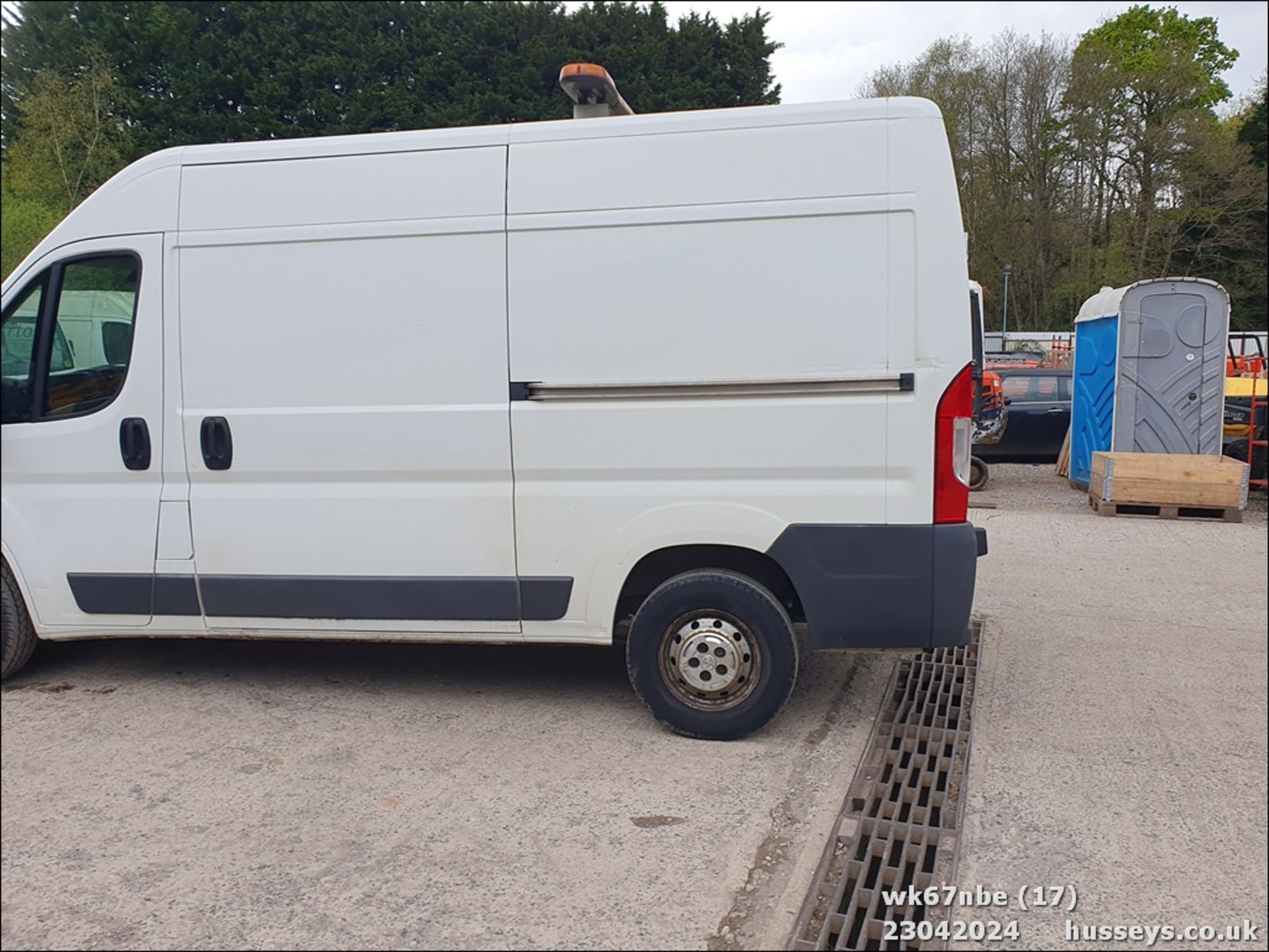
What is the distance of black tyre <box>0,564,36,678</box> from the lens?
4.66m

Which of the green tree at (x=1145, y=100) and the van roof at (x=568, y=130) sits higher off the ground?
the green tree at (x=1145, y=100)

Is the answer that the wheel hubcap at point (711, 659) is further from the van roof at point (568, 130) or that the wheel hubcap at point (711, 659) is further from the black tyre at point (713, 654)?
the van roof at point (568, 130)

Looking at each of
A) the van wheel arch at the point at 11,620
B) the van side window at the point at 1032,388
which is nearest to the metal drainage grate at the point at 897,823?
A: the van wheel arch at the point at 11,620

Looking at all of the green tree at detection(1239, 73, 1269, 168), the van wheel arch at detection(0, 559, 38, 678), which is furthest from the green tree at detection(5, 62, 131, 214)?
the green tree at detection(1239, 73, 1269, 168)

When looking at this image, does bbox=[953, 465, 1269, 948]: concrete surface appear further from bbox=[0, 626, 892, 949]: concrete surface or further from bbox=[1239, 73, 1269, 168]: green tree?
bbox=[1239, 73, 1269, 168]: green tree

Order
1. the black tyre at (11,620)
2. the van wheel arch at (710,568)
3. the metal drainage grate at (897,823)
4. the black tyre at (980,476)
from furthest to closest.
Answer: the black tyre at (980,476) < the black tyre at (11,620) < the van wheel arch at (710,568) < the metal drainage grate at (897,823)

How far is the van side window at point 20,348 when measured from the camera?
441 centimetres

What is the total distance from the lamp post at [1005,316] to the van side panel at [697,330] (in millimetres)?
12640

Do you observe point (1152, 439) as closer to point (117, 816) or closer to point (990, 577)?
point (990, 577)

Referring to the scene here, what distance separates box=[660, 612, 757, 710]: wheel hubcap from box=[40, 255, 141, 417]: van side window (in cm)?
279

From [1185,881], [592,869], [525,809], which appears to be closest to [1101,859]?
[1185,881]

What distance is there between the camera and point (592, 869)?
325 cm

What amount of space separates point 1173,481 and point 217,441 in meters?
9.15

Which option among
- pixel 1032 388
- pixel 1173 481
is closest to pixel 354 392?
pixel 1173 481
